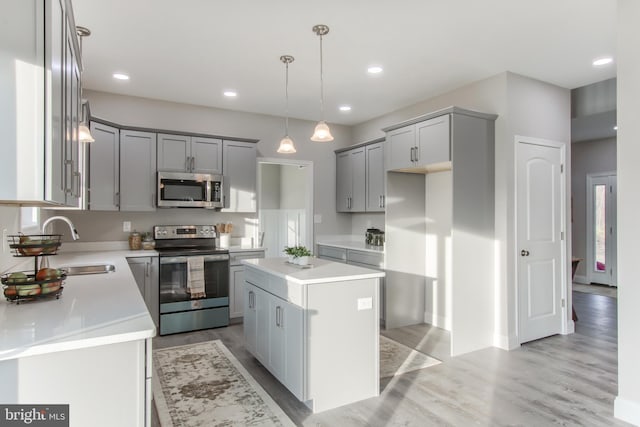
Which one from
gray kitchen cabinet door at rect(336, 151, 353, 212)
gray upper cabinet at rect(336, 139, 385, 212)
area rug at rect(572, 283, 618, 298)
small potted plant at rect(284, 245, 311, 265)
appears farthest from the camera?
area rug at rect(572, 283, 618, 298)

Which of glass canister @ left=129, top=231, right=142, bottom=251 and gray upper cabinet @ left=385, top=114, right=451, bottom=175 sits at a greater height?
gray upper cabinet @ left=385, top=114, right=451, bottom=175

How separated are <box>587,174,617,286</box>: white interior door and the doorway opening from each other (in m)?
5.35

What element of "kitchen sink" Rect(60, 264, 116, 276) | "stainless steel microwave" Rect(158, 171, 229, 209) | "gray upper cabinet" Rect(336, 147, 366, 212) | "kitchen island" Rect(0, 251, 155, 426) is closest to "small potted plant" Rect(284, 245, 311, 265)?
"kitchen sink" Rect(60, 264, 116, 276)

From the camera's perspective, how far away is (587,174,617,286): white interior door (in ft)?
22.5

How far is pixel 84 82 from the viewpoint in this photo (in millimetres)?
4207

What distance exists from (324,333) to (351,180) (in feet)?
11.1

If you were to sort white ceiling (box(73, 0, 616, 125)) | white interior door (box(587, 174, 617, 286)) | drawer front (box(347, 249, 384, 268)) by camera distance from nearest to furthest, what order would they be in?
white ceiling (box(73, 0, 616, 125))
drawer front (box(347, 249, 384, 268))
white interior door (box(587, 174, 617, 286))

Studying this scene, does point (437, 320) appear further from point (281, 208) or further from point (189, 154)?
point (281, 208)

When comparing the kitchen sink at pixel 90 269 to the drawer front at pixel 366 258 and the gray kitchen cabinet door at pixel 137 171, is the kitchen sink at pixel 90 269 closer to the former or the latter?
the gray kitchen cabinet door at pixel 137 171

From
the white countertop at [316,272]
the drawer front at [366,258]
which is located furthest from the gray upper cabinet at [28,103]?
the drawer front at [366,258]

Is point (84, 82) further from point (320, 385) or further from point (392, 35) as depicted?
point (320, 385)

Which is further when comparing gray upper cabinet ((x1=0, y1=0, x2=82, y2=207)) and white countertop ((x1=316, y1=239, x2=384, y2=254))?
white countertop ((x1=316, y1=239, x2=384, y2=254))

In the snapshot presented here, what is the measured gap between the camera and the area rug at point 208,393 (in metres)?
2.50

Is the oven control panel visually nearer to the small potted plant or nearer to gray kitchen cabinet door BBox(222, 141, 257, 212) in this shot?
gray kitchen cabinet door BBox(222, 141, 257, 212)
